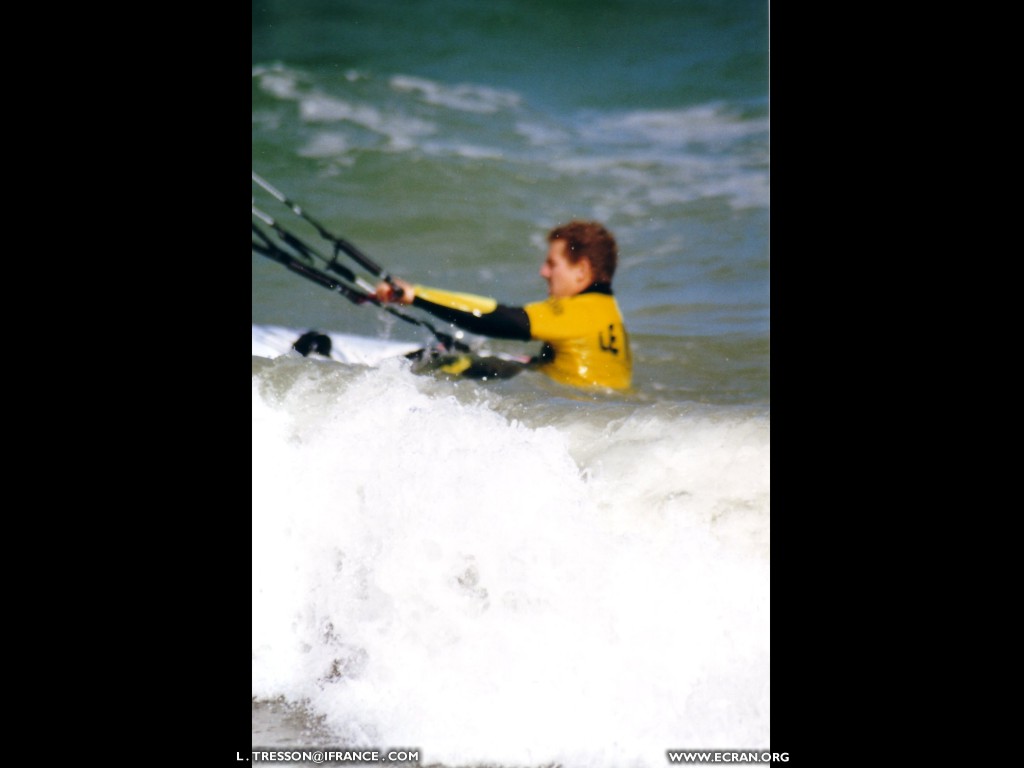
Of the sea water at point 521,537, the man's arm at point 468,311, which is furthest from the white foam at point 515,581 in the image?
the man's arm at point 468,311

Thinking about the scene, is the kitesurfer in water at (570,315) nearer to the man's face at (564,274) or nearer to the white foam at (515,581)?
the man's face at (564,274)

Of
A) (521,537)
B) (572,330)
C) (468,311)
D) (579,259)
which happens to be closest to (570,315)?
(572,330)

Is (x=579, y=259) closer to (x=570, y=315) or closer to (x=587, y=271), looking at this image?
(x=587, y=271)

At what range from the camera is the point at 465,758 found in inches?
60.7

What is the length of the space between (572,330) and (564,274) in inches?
7.1

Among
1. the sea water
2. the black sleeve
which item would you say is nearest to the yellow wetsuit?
the black sleeve

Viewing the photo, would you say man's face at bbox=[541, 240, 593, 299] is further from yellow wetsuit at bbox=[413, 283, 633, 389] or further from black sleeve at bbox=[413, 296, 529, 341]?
black sleeve at bbox=[413, 296, 529, 341]

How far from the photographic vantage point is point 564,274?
105 inches

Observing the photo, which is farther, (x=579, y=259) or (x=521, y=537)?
(x=579, y=259)

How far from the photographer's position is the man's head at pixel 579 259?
8.60ft
